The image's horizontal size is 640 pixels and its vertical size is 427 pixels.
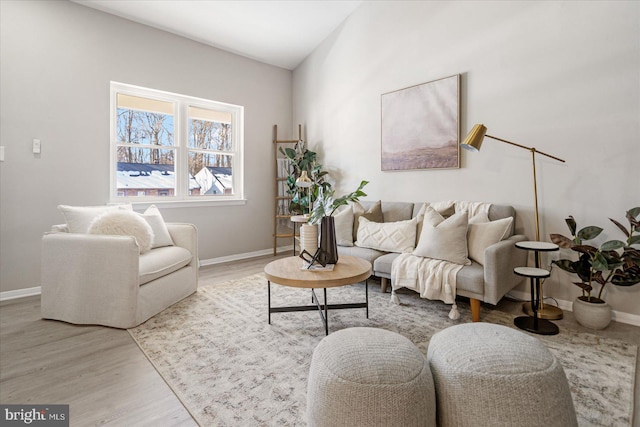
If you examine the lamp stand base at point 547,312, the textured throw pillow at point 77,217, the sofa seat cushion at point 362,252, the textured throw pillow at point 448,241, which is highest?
the textured throw pillow at point 77,217

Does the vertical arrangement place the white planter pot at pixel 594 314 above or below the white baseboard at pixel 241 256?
below

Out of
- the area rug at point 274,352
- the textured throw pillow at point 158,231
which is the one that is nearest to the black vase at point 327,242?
the area rug at point 274,352

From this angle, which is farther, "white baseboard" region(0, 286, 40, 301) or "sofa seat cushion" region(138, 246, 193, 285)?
"white baseboard" region(0, 286, 40, 301)

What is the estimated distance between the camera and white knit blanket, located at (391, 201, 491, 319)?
244 centimetres

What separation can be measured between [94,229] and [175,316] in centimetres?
94

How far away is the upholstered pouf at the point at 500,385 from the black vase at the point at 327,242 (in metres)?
1.25

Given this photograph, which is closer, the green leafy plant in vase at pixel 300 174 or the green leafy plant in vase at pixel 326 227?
the green leafy plant in vase at pixel 326 227

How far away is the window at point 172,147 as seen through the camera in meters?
3.71

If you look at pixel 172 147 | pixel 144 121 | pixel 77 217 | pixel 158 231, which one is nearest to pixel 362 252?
pixel 158 231

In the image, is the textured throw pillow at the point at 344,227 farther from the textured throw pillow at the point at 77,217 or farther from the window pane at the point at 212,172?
the textured throw pillow at the point at 77,217

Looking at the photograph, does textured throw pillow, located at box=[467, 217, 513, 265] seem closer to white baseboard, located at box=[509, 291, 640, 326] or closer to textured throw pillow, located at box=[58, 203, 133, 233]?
white baseboard, located at box=[509, 291, 640, 326]

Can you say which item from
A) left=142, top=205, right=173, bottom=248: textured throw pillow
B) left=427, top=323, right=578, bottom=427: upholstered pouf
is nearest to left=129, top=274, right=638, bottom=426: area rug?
left=427, top=323, right=578, bottom=427: upholstered pouf

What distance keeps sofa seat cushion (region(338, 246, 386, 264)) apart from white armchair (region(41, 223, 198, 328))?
1.75 metres

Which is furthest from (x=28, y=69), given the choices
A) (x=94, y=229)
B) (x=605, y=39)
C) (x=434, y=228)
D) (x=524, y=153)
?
(x=605, y=39)
